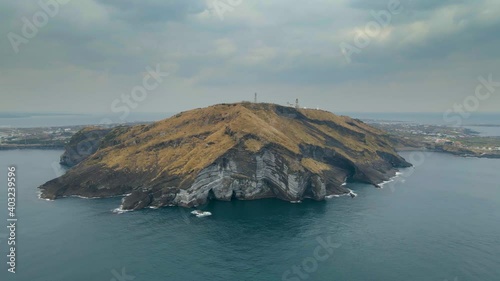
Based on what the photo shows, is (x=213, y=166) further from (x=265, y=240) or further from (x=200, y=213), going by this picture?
(x=265, y=240)

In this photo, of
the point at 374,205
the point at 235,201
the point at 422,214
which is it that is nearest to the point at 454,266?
the point at 422,214

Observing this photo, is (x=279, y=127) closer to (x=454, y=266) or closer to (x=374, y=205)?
(x=374, y=205)

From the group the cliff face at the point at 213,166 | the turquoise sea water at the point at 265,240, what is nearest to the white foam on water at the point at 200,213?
the turquoise sea water at the point at 265,240

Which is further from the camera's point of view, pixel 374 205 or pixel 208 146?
pixel 208 146

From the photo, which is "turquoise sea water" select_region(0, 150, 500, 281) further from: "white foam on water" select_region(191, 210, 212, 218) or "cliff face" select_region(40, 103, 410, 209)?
"cliff face" select_region(40, 103, 410, 209)

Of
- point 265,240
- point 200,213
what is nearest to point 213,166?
point 200,213

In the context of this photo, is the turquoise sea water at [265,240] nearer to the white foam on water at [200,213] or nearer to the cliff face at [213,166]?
the white foam on water at [200,213]
